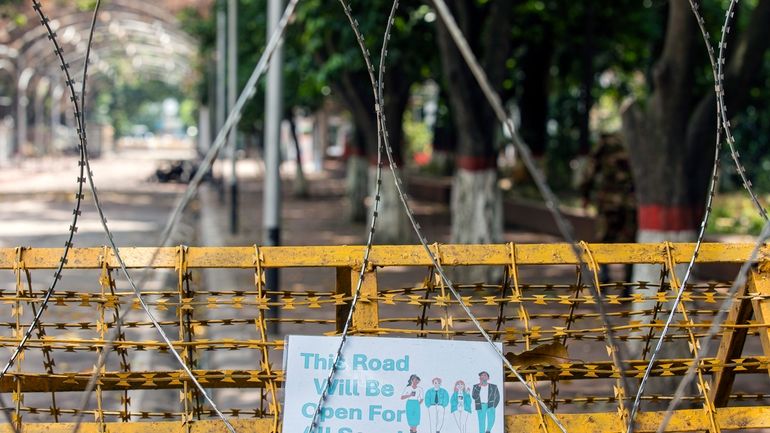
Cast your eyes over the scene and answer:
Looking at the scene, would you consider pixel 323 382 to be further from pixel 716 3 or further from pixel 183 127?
pixel 183 127

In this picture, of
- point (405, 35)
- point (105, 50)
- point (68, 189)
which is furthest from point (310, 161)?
point (405, 35)

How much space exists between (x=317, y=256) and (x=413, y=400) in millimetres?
589

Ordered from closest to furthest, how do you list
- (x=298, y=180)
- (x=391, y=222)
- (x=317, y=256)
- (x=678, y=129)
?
(x=317, y=256) < (x=678, y=129) < (x=391, y=222) < (x=298, y=180)

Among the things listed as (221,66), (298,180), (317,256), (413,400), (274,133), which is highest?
(221,66)

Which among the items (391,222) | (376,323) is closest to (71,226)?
(376,323)

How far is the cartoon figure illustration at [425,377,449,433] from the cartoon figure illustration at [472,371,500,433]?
0.10 m

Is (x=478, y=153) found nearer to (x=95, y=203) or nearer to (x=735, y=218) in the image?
(x=735, y=218)

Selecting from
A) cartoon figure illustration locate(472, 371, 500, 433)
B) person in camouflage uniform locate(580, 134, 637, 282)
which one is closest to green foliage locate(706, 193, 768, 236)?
person in camouflage uniform locate(580, 134, 637, 282)

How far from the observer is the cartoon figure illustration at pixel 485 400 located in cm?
395

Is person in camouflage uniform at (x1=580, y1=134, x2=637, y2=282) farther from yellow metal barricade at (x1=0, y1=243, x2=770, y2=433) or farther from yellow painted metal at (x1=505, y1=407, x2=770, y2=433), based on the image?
yellow painted metal at (x1=505, y1=407, x2=770, y2=433)

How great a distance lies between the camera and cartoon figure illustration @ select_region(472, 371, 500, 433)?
3.95 metres

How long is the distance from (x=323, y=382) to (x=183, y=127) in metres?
119

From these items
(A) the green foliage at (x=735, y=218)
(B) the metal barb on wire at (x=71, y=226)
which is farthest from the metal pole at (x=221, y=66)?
(B) the metal barb on wire at (x=71, y=226)

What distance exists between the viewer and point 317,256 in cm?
417
